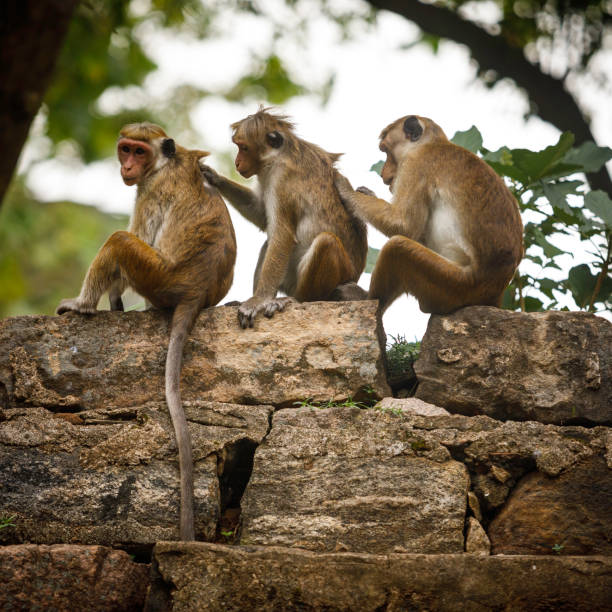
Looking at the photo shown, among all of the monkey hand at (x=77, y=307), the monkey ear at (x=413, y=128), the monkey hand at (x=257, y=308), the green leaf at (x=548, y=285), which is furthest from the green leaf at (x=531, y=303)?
the monkey hand at (x=77, y=307)

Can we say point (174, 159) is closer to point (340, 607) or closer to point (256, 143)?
point (256, 143)

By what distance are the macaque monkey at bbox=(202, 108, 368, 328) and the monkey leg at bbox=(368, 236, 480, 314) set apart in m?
0.50

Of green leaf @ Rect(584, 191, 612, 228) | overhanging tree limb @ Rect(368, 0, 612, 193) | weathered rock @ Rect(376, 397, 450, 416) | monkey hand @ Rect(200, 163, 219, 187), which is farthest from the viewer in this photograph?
monkey hand @ Rect(200, 163, 219, 187)

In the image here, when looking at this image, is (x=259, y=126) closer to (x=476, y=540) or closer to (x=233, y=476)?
(x=233, y=476)

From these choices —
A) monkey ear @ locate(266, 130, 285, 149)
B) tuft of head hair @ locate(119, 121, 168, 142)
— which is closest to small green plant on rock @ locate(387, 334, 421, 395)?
monkey ear @ locate(266, 130, 285, 149)

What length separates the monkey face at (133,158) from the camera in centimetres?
609

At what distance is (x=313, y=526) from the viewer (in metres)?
4.36

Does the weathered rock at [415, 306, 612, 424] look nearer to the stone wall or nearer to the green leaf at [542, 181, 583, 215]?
the stone wall

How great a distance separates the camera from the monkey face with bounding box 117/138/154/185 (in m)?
6.09

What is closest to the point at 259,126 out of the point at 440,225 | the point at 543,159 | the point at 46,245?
the point at 440,225

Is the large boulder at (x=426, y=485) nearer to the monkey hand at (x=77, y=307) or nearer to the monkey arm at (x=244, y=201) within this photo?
the monkey hand at (x=77, y=307)

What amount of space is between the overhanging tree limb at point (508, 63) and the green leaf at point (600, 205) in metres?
1.31

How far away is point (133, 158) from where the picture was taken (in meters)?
6.16

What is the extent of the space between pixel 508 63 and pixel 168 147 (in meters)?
3.25
